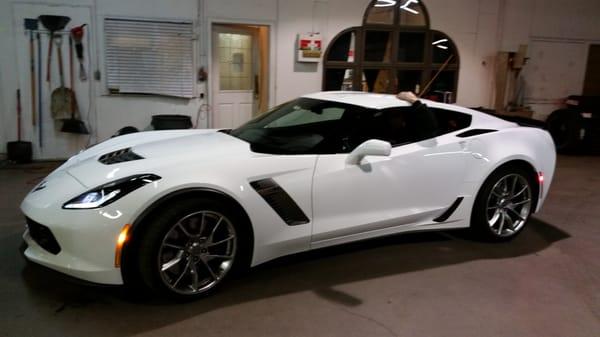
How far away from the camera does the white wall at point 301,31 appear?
614cm

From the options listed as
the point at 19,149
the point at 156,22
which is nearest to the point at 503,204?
the point at 156,22

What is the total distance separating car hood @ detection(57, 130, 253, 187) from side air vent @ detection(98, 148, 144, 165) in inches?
0.9

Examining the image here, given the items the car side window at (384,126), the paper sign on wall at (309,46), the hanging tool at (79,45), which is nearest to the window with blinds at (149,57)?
the hanging tool at (79,45)

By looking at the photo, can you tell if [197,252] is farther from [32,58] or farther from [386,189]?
[32,58]

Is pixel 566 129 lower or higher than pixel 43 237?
higher

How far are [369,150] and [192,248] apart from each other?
117cm

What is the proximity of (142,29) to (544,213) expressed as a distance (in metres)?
5.35

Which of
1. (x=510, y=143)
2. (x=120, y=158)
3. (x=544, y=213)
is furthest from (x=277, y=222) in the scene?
(x=544, y=213)

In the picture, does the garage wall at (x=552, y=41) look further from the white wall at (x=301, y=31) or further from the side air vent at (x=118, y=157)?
the side air vent at (x=118, y=157)

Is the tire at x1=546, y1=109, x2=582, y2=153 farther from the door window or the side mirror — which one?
the side mirror

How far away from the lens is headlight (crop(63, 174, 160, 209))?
2402 mm

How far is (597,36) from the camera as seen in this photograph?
28.9 ft

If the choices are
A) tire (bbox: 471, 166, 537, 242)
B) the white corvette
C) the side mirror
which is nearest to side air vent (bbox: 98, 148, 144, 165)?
the white corvette

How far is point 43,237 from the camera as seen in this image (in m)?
2.52
